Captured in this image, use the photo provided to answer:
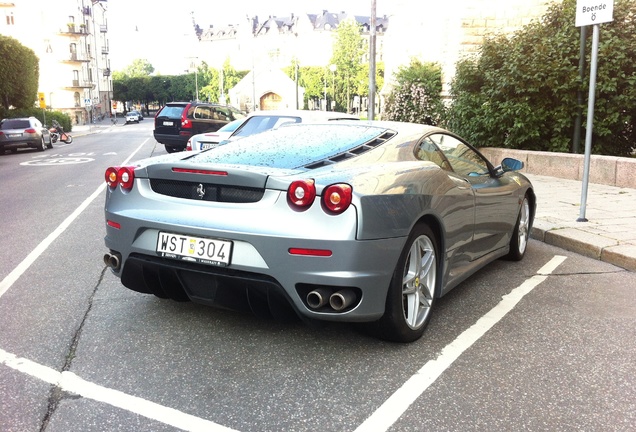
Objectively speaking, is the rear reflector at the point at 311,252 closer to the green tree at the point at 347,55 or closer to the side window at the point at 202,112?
the side window at the point at 202,112

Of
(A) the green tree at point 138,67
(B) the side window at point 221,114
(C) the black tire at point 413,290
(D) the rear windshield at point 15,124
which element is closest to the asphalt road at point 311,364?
(C) the black tire at point 413,290

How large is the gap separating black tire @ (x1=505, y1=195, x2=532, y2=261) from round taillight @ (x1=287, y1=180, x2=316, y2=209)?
9.76 feet

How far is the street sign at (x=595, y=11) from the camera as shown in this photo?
715 cm

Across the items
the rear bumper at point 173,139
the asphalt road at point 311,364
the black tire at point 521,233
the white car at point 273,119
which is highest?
the white car at point 273,119

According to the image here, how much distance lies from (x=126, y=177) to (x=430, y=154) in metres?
2.03

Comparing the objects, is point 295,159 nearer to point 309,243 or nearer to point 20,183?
point 309,243

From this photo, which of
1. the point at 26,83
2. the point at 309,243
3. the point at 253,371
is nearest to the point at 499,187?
the point at 309,243

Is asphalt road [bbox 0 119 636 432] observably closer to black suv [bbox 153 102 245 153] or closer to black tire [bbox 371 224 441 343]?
black tire [bbox 371 224 441 343]

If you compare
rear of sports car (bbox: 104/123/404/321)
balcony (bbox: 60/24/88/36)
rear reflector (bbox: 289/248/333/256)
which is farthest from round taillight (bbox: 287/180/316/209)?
balcony (bbox: 60/24/88/36)

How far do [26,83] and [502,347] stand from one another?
43.6 meters

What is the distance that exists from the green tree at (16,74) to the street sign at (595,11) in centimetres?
3716

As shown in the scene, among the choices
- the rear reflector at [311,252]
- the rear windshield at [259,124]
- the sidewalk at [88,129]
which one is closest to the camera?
the rear reflector at [311,252]

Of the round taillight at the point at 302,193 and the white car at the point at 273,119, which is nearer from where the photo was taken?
the round taillight at the point at 302,193

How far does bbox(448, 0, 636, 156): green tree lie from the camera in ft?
39.1
